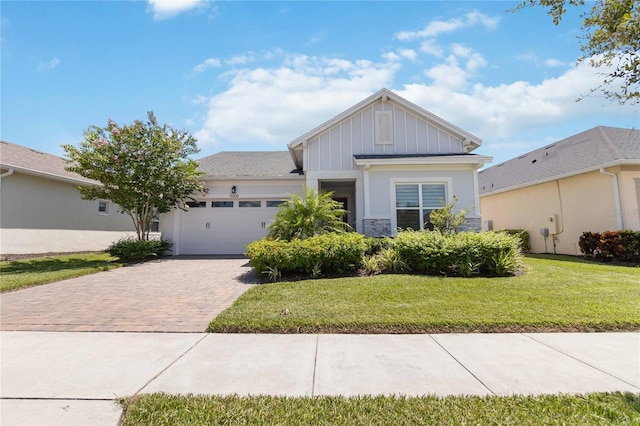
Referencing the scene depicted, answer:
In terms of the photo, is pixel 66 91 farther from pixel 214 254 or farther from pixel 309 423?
pixel 309 423

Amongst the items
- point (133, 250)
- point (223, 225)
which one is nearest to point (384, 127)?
point (223, 225)

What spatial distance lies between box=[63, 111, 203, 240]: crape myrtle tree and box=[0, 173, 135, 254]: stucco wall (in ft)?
8.77

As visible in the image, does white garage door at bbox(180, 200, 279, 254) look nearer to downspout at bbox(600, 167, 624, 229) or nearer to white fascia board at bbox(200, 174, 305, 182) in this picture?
white fascia board at bbox(200, 174, 305, 182)

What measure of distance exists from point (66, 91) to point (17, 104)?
7.37ft

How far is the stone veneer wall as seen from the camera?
11.1m

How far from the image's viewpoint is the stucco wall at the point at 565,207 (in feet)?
40.1

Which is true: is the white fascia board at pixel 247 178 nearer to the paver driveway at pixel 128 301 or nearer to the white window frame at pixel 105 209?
the paver driveway at pixel 128 301

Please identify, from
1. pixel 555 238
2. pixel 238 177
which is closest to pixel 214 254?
pixel 238 177

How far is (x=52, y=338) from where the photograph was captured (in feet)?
13.3

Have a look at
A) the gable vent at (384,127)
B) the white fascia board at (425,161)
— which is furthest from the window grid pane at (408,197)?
the gable vent at (384,127)

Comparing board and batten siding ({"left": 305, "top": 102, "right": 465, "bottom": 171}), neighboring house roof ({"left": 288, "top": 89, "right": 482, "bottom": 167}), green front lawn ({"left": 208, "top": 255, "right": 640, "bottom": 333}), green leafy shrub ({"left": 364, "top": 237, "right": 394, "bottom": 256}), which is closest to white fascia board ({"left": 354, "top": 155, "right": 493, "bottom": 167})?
→ board and batten siding ({"left": 305, "top": 102, "right": 465, "bottom": 171})

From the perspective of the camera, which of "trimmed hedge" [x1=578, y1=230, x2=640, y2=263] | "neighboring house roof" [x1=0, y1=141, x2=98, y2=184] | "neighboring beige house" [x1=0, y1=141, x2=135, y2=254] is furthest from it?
"neighboring house roof" [x1=0, y1=141, x2=98, y2=184]

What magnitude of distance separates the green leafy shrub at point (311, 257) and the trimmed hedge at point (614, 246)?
9.68 metres

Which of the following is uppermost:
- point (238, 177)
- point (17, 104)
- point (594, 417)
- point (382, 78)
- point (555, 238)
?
point (382, 78)
